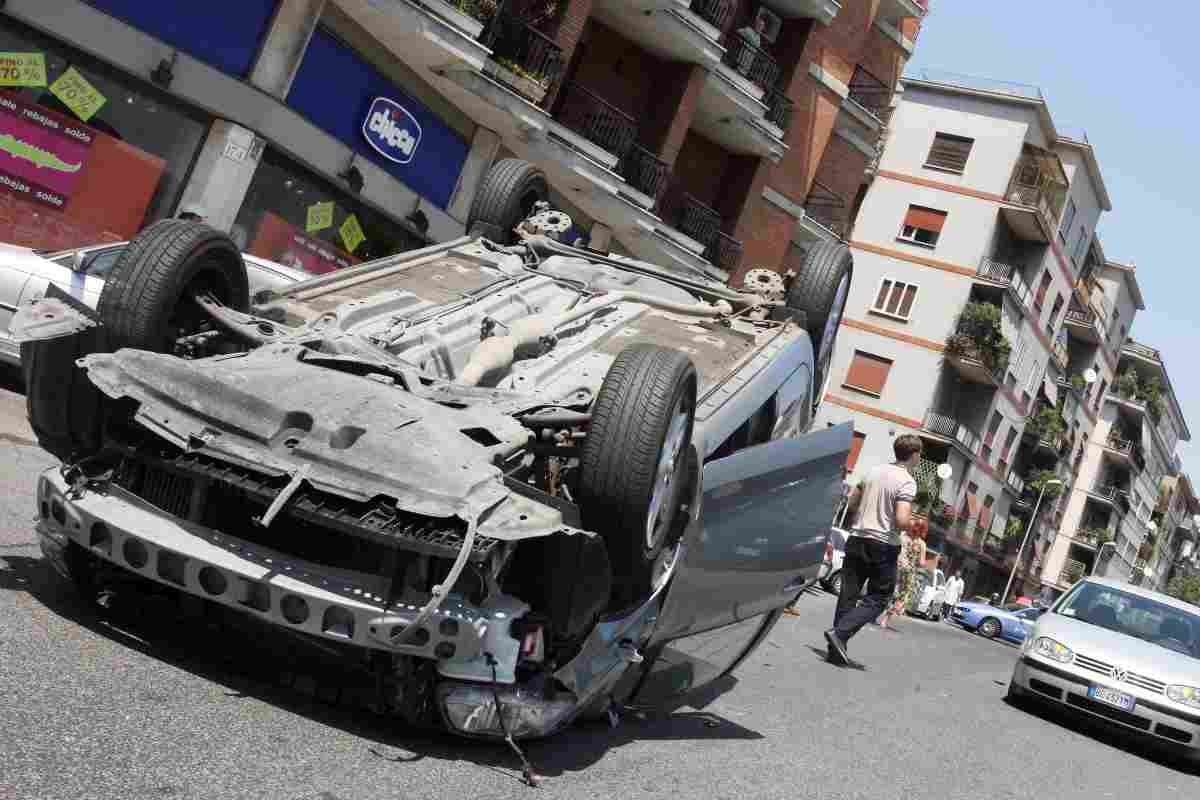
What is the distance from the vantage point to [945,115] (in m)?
49.0

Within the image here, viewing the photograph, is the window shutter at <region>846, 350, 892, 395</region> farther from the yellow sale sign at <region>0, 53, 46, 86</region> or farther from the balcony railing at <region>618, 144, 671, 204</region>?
the yellow sale sign at <region>0, 53, 46, 86</region>

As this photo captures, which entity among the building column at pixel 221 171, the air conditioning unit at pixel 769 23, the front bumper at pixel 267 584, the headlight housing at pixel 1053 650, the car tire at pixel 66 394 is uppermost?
the air conditioning unit at pixel 769 23

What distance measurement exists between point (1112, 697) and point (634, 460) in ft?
22.6

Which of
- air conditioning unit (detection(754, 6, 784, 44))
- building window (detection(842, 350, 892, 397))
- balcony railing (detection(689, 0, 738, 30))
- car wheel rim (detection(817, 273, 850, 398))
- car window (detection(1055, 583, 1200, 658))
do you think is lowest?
car window (detection(1055, 583, 1200, 658))

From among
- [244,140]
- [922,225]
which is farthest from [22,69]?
[922,225]

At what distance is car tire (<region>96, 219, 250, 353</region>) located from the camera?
4.50 m

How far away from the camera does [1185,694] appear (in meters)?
9.39

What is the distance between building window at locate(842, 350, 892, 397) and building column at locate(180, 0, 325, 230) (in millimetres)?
34220

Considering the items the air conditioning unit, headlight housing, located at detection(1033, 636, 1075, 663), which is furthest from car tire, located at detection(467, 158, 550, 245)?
the air conditioning unit

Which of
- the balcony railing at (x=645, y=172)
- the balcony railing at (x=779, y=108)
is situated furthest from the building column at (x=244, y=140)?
the balcony railing at (x=779, y=108)

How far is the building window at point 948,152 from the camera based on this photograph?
159 feet

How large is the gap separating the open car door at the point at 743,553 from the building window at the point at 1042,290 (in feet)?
162

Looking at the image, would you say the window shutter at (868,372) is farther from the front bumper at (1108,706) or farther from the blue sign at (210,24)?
the front bumper at (1108,706)

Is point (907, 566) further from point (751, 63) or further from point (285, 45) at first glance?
point (751, 63)
